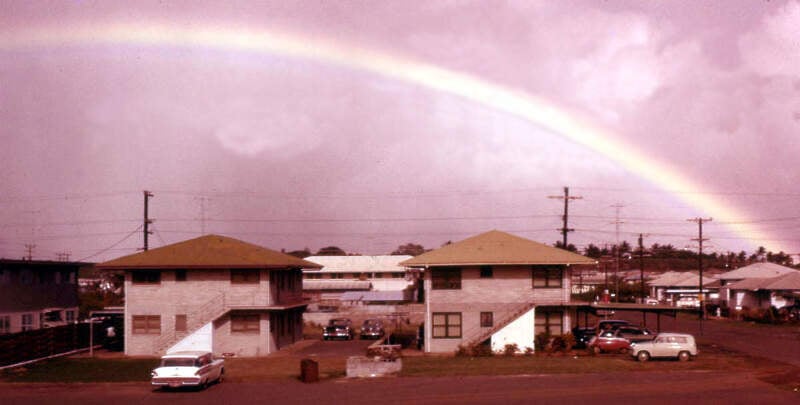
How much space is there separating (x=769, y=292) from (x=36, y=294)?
246 ft

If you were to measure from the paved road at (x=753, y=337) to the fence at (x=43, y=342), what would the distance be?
137 feet

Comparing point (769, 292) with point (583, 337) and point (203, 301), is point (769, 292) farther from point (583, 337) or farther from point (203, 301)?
point (203, 301)

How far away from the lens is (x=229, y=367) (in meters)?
47.0

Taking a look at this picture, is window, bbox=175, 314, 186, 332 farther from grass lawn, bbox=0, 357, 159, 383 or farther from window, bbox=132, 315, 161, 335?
grass lawn, bbox=0, 357, 159, 383

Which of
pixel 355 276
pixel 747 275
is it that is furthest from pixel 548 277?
pixel 355 276

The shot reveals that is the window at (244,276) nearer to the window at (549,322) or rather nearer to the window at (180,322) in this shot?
the window at (180,322)

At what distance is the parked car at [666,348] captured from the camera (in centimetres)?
4519

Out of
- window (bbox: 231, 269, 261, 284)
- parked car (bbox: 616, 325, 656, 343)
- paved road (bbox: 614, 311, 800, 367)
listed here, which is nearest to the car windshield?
window (bbox: 231, 269, 261, 284)

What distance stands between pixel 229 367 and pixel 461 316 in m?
15.0

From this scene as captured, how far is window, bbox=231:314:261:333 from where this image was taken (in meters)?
54.1

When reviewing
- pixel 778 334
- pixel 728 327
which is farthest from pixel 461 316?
pixel 728 327

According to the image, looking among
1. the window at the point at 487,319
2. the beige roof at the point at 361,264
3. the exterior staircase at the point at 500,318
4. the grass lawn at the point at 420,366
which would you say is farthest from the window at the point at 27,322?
the beige roof at the point at 361,264

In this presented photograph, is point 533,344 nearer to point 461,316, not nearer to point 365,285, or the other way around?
point 461,316

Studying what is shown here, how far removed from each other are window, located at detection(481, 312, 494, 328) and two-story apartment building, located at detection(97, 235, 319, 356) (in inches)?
503
